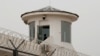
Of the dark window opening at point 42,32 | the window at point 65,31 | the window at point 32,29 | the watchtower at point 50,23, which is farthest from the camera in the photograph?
the window at point 32,29

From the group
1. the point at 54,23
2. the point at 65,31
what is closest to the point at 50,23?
the point at 54,23

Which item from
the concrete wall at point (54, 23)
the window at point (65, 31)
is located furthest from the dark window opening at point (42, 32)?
the window at point (65, 31)

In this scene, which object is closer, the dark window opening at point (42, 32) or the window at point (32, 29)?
the dark window opening at point (42, 32)

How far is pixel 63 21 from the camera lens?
16.9 metres

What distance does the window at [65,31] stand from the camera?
1683 cm

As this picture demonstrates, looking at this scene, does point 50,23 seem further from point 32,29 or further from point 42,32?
point 32,29

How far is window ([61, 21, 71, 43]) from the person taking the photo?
663 inches

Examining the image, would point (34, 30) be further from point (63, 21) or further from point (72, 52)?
point (72, 52)

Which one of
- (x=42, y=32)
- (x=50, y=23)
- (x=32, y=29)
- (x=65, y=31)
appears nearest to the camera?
(x=50, y=23)

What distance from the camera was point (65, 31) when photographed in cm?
1709

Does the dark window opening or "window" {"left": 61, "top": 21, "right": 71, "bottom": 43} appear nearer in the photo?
the dark window opening

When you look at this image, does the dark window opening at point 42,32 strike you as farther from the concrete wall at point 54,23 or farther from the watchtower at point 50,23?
the concrete wall at point 54,23

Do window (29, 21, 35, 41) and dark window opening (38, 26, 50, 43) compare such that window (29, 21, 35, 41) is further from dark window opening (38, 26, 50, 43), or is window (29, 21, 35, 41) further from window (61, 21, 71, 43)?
window (61, 21, 71, 43)

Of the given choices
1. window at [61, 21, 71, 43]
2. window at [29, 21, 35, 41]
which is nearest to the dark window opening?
window at [29, 21, 35, 41]
